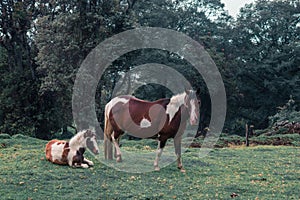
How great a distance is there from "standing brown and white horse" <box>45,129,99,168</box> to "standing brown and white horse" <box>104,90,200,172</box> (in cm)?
76

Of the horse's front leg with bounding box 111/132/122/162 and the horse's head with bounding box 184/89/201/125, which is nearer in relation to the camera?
the horse's head with bounding box 184/89/201/125

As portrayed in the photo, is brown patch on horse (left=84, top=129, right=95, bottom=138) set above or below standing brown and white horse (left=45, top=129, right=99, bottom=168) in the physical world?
above

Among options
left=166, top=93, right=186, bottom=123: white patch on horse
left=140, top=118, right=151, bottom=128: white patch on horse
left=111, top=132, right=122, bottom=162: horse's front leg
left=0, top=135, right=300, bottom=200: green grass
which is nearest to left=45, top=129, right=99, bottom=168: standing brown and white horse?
left=0, top=135, right=300, bottom=200: green grass

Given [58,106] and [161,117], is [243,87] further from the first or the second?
[161,117]

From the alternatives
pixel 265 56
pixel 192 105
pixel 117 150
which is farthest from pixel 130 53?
pixel 265 56

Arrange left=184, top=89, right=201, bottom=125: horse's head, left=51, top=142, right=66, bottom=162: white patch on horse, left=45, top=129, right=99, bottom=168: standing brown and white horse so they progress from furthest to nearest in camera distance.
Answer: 1. left=51, top=142, right=66, bottom=162: white patch on horse
2. left=45, top=129, right=99, bottom=168: standing brown and white horse
3. left=184, top=89, right=201, bottom=125: horse's head

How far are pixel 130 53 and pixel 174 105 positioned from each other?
43.1ft

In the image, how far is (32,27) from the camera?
25.0 meters

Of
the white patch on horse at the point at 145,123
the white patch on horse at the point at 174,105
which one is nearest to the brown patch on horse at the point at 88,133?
the white patch on horse at the point at 145,123

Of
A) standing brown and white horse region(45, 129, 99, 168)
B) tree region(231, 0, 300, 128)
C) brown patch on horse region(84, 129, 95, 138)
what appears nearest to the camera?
standing brown and white horse region(45, 129, 99, 168)

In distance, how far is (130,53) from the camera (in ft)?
74.4

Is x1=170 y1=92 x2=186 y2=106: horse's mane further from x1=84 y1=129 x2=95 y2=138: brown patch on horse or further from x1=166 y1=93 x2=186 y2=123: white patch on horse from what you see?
x1=84 y1=129 x2=95 y2=138: brown patch on horse

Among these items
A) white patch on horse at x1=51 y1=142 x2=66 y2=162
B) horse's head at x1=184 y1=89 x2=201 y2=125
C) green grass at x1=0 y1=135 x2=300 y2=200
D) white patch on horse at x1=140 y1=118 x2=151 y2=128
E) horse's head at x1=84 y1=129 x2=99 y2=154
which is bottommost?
green grass at x1=0 y1=135 x2=300 y2=200

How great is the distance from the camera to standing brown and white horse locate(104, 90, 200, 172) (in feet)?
32.4
